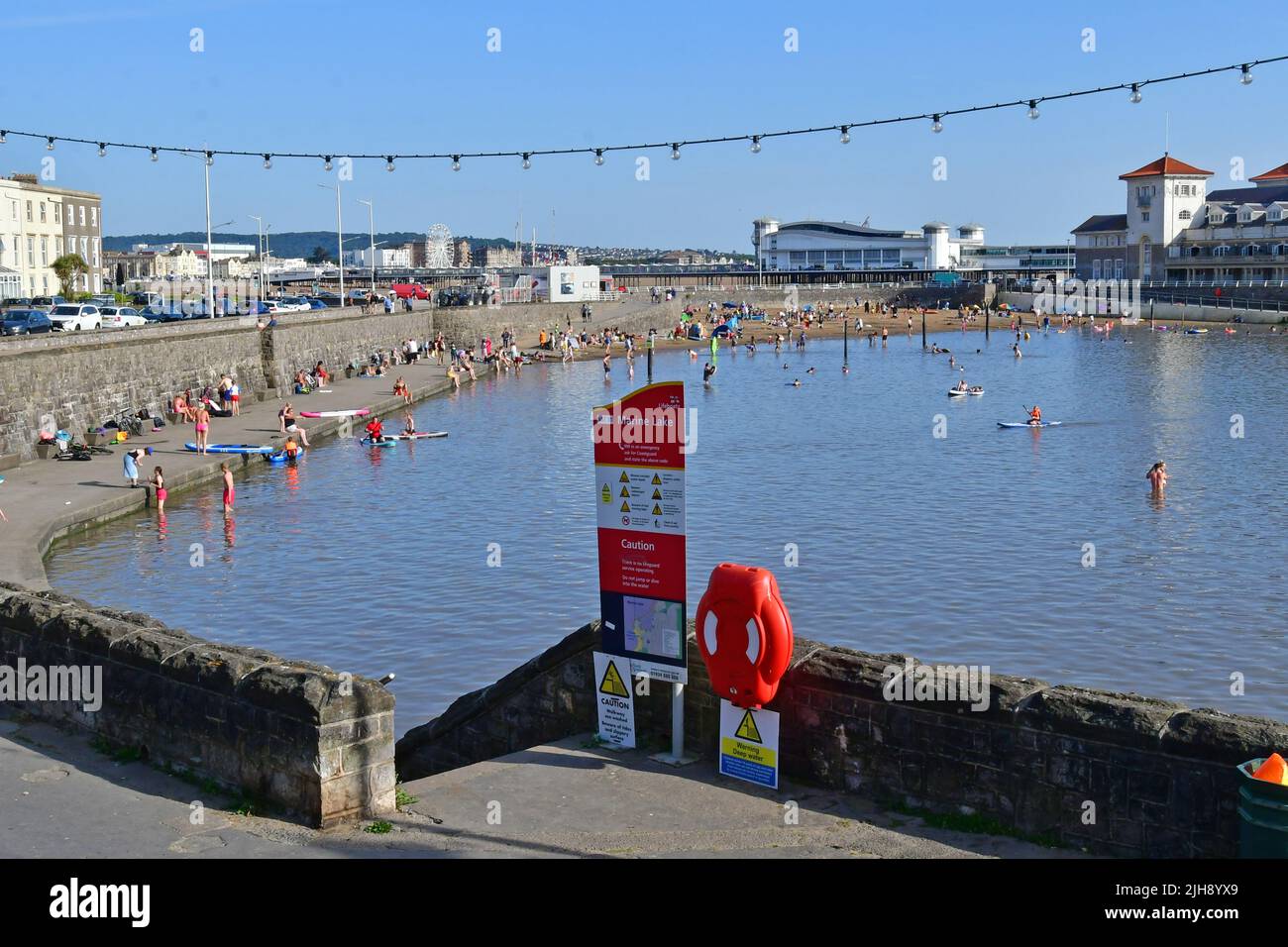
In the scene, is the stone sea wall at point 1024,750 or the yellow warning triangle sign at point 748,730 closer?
the stone sea wall at point 1024,750

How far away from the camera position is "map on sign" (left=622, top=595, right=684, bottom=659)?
10062 mm

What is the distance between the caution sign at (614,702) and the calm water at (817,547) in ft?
24.7

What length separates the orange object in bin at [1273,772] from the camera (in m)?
6.71

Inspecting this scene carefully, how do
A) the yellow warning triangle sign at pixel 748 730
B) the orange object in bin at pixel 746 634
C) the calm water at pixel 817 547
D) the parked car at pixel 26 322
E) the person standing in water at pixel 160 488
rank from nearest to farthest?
the orange object in bin at pixel 746 634, the yellow warning triangle sign at pixel 748 730, the calm water at pixel 817 547, the person standing in water at pixel 160 488, the parked car at pixel 26 322

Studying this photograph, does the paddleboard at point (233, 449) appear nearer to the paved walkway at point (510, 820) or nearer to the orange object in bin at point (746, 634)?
the paved walkway at point (510, 820)

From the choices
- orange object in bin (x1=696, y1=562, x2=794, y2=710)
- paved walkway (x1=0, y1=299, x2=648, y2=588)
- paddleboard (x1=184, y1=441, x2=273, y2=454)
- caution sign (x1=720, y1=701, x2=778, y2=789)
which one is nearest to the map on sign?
orange object in bin (x1=696, y1=562, x2=794, y2=710)

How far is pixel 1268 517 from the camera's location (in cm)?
3341

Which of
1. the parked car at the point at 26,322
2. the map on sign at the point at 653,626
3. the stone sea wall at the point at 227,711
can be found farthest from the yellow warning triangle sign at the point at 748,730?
the parked car at the point at 26,322

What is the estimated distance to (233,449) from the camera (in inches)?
1554

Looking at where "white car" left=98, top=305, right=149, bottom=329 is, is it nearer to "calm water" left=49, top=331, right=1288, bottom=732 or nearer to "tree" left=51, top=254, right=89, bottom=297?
"calm water" left=49, top=331, right=1288, bottom=732

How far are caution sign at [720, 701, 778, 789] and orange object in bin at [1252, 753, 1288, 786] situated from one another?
3.30 metres
